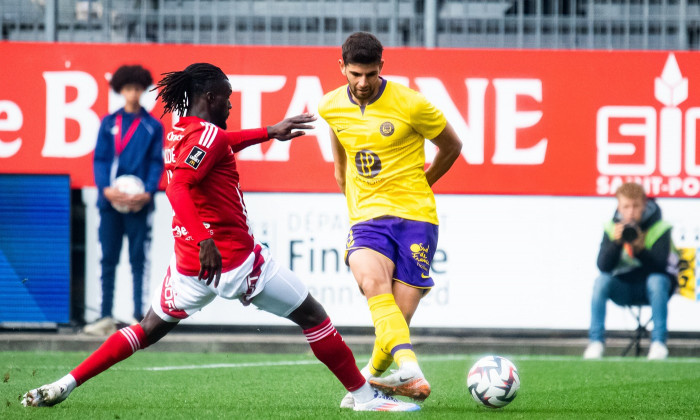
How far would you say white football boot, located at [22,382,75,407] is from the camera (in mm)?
5570

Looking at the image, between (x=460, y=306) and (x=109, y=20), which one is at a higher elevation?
(x=109, y=20)

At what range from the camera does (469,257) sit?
10.6m

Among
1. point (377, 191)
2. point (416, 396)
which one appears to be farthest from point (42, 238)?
point (416, 396)

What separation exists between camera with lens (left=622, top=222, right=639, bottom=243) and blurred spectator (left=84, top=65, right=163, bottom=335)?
4255 millimetres

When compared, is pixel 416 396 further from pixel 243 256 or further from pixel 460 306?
pixel 460 306

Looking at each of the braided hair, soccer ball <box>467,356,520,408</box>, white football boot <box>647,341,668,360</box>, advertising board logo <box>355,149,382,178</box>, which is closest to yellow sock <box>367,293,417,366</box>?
soccer ball <box>467,356,520,408</box>

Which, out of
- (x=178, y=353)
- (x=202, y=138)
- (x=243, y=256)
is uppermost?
(x=202, y=138)

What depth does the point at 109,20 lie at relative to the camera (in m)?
11.0

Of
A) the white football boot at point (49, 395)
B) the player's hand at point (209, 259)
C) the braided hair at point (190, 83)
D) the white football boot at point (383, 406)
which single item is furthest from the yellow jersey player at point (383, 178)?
the white football boot at point (49, 395)

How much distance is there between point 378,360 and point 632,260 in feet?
15.7

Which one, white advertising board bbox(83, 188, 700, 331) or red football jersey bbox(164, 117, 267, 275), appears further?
white advertising board bbox(83, 188, 700, 331)

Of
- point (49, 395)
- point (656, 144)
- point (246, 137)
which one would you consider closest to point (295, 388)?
point (49, 395)

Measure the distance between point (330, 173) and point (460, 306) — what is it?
5.67 feet

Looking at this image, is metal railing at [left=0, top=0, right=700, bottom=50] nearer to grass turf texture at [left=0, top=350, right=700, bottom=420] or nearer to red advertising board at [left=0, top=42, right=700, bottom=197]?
red advertising board at [left=0, top=42, right=700, bottom=197]
